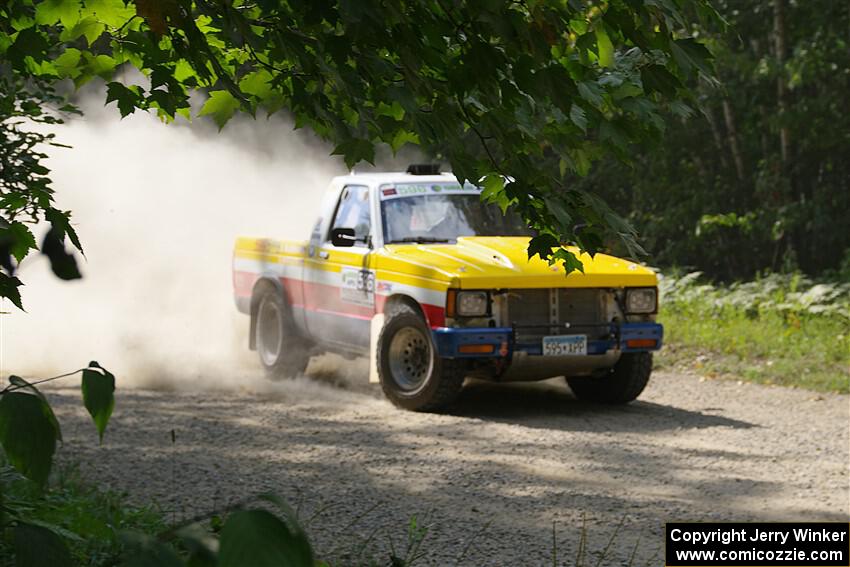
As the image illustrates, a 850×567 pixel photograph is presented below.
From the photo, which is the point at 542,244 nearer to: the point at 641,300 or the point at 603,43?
the point at 603,43

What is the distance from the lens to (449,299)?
978cm

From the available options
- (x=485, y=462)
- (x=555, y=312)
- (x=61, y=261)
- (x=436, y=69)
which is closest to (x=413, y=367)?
(x=555, y=312)

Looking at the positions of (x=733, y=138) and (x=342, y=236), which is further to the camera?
(x=733, y=138)

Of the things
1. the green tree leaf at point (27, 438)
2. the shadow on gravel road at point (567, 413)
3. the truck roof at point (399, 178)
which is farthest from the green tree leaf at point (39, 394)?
the truck roof at point (399, 178)

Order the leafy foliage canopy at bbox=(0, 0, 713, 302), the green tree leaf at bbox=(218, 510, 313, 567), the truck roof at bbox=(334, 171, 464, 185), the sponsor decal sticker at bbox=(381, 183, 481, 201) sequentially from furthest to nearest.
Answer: the truck roof at bbox=(334, 171, 464, 185)
the sponsor decal sticker at bbox=(381, 183, 481, 201)
the leafy foliage canopy at bbox=(0, 0, 713, 302)
the green tree leaf at bbox=(218, 510, 313, 567)

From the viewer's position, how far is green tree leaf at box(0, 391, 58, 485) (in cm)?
172

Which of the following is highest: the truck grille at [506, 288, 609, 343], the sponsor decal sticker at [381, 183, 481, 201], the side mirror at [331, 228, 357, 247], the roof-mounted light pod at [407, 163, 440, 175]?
the roof-mounted light pod at [407, 163, 440, 175]

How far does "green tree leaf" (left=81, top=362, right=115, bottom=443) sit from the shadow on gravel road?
8.01 m

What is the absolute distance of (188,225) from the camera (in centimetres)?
1664

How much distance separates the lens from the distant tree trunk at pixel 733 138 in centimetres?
2015

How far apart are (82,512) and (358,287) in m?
5.95

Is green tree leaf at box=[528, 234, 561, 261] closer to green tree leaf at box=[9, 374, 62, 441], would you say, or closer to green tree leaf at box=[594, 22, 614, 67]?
green tree leaf at box=[594, 22, 614, 67]

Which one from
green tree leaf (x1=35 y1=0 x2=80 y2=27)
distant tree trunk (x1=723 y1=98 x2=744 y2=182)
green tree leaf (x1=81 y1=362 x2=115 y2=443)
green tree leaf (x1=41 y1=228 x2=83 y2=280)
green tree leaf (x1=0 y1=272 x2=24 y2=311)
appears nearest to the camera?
green tree leaf (x1=41 y1=228 x2=83 y2=280)

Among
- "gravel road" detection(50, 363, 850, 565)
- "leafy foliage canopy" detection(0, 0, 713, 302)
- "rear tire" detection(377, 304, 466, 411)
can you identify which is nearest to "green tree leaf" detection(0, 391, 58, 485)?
"leafy foliage canopy" detection(0, 0, 713, 302)
